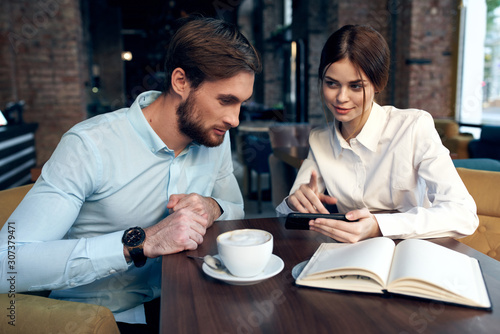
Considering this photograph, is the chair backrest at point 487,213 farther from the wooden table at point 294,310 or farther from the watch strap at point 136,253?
the watch strap at point 136,253

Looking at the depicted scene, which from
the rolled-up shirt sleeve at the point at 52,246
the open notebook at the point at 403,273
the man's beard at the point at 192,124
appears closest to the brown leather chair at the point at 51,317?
the rolled-up shirt sleeve at the point at 52,246

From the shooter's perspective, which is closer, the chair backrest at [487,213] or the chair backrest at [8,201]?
the chair backrest at [8,201]

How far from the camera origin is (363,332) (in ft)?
2.03

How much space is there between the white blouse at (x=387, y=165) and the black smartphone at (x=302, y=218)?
0.35 meters

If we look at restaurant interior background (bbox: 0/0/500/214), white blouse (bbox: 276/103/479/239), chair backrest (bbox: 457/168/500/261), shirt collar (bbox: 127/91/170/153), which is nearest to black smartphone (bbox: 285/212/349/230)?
white blouse (bbox: 276/103/479/239)

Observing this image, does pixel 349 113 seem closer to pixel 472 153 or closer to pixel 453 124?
pixel 472 153

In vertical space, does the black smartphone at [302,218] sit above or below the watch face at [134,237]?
above

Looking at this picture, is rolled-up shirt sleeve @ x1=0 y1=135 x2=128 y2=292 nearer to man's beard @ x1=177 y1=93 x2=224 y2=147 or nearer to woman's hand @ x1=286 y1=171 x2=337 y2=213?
man's beard @ x1=177 y1=93 x2=224 y2=147

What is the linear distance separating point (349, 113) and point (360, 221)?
0.51 m

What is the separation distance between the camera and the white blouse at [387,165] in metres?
1.24

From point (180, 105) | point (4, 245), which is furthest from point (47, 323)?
point (180, 105)

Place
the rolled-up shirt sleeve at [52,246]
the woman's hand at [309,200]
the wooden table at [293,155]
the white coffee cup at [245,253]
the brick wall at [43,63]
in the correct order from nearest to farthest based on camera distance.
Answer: the white coffee cup at [245,253] < the rolled-up shirt sleeve at [52,246] < the woman's hand at [309,200] < the wooden table at [293,155] < the brick wall at [43,63]

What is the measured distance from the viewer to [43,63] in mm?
4832

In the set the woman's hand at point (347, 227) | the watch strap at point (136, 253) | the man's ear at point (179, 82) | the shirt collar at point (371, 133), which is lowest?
the watch strap at point (136, 253)
